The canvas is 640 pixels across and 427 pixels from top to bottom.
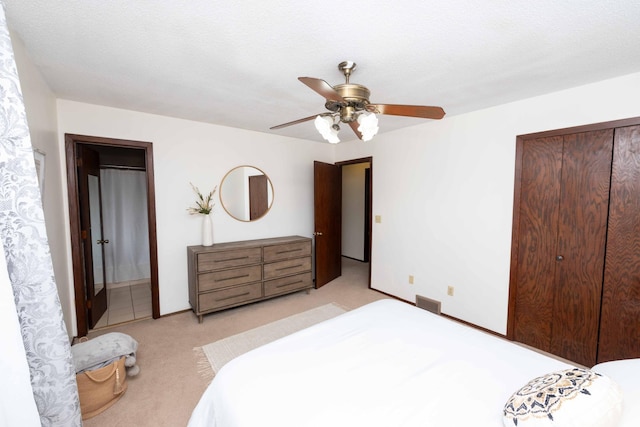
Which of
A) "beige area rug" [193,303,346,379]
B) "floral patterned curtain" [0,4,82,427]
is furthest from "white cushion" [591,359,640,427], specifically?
"beige area rug" [193,303,346,379]

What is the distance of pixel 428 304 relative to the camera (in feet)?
10.7

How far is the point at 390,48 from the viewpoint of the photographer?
5.29 ft

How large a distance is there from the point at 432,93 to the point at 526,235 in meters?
1.56

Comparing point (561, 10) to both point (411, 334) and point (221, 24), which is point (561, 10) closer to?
point (221, 24)

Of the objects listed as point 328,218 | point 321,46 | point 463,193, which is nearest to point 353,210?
point 328,218

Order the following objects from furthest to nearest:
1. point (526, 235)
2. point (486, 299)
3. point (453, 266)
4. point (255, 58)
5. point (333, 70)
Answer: point (453, 266) < point (486, 299) < point (526, 235) < point (333, 70) < point (255, 58)

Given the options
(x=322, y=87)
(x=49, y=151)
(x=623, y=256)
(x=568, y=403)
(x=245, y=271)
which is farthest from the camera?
(x=245, y=271)

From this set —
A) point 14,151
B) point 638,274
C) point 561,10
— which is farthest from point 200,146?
point 638,274

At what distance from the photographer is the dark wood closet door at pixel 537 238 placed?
234 cm

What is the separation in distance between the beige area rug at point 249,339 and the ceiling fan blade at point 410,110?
2.24 m

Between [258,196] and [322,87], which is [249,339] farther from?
[322,87]

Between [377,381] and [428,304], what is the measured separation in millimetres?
2386

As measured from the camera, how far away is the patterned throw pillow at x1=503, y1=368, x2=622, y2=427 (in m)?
0.80

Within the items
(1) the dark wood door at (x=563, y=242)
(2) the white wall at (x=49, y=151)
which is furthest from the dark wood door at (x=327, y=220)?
(2) the white wall at (x=49, y=151)
